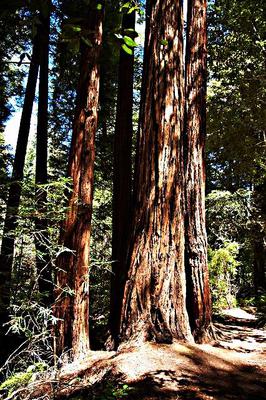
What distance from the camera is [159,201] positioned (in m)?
4.45

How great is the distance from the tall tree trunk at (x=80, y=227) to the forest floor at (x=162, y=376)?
1.23ft

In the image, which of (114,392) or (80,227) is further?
(80,227)

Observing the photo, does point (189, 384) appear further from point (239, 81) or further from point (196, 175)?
point (239, 81)

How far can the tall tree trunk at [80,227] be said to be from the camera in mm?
4332

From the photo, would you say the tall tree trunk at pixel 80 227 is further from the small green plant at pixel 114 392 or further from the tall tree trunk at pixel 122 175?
the small green plant at pixel 114 392

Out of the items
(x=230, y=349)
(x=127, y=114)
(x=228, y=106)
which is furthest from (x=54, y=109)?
(x=230, y=349)

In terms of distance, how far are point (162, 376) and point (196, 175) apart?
2800mm

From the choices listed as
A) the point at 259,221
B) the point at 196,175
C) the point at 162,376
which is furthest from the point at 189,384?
the point at 259,221

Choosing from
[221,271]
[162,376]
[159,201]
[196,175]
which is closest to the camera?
[162,376]

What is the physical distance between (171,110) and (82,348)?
3076 mm

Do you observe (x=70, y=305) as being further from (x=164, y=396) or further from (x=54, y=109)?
(x=54, y=109)

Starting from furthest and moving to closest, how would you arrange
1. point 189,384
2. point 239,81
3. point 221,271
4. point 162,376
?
point 221,271, point 239,81, point 162,376, point 189,384

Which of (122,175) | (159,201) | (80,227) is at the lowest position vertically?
(80,227)

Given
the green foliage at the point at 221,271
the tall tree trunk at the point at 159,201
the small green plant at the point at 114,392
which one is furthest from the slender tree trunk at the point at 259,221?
the small green plant at the point at 114,392
